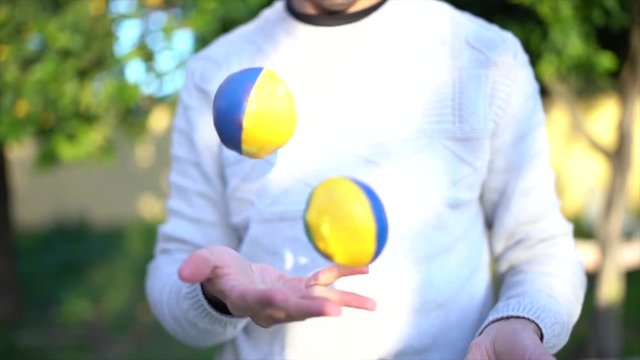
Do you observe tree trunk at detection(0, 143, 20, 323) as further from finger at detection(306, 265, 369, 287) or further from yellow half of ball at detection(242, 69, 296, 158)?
finger at detection(306, 265, 369, 287)

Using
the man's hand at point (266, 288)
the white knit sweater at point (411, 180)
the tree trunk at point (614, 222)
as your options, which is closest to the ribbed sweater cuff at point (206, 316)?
the white knit sweater at point (411, 180)

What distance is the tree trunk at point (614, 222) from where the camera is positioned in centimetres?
404

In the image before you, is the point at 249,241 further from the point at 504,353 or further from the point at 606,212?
the point at 606,212

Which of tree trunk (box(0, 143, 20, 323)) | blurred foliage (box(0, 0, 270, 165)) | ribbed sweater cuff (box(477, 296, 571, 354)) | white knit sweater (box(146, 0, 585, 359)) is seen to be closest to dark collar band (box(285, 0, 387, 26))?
white knit sweater (box(146, 0, 585, 359))

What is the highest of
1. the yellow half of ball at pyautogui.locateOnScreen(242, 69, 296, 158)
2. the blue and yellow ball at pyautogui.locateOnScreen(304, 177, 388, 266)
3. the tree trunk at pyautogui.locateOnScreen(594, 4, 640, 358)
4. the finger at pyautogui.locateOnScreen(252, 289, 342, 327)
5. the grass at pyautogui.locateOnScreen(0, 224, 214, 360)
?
the yellow half of ball at pyautogui.locateOnScreen(242, 69, 296, 158)

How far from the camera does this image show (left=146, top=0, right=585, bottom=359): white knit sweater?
138 centimetres

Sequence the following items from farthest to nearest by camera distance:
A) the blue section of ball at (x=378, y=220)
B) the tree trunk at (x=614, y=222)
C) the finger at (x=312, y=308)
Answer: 1. the tree trunk at (x=614, y=222)
2. the blue section of ball at (x=378, y=220)
3. the finger at (x=312, y=308)

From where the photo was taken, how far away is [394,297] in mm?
1370

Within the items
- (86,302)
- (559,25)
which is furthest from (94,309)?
(559,25)

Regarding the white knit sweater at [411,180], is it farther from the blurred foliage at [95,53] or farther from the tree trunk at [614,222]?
the tree trunk at [614,222]

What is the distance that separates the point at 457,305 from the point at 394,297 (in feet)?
0.35

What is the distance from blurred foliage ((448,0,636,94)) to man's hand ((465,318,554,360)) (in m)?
2.29

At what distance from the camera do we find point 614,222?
13.4ft

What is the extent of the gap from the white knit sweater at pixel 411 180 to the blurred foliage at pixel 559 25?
6.68ft
